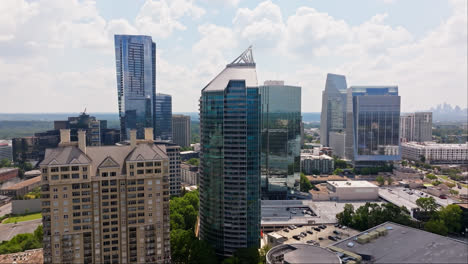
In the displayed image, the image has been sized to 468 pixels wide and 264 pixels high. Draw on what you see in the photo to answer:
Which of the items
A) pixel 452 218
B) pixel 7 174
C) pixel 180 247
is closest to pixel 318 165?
→ pixel 452 218

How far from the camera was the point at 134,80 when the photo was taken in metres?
180

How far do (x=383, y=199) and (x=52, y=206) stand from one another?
11358cm

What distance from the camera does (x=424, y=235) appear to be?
204 ft

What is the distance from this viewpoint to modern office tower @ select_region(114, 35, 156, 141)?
177875 mm

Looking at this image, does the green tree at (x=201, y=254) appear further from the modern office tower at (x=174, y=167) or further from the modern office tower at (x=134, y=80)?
the modern office tower at (x=134, y=80)

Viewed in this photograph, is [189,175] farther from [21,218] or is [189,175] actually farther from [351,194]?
[351,194]

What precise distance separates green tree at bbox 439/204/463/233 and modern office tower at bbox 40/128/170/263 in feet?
249

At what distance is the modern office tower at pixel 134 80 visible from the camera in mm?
177875

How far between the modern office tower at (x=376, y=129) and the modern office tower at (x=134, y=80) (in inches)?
4672

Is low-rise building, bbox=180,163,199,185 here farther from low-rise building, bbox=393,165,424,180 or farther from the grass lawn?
low-rise building, bbox=393,165,424,180

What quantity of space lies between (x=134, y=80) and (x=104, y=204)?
455 ft

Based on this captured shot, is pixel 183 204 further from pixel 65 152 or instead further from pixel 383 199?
pixel 383 199

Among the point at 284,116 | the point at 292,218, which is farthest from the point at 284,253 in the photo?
the point at 284,116

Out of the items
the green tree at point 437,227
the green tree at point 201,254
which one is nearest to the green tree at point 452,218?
the green tree at point 437,227
